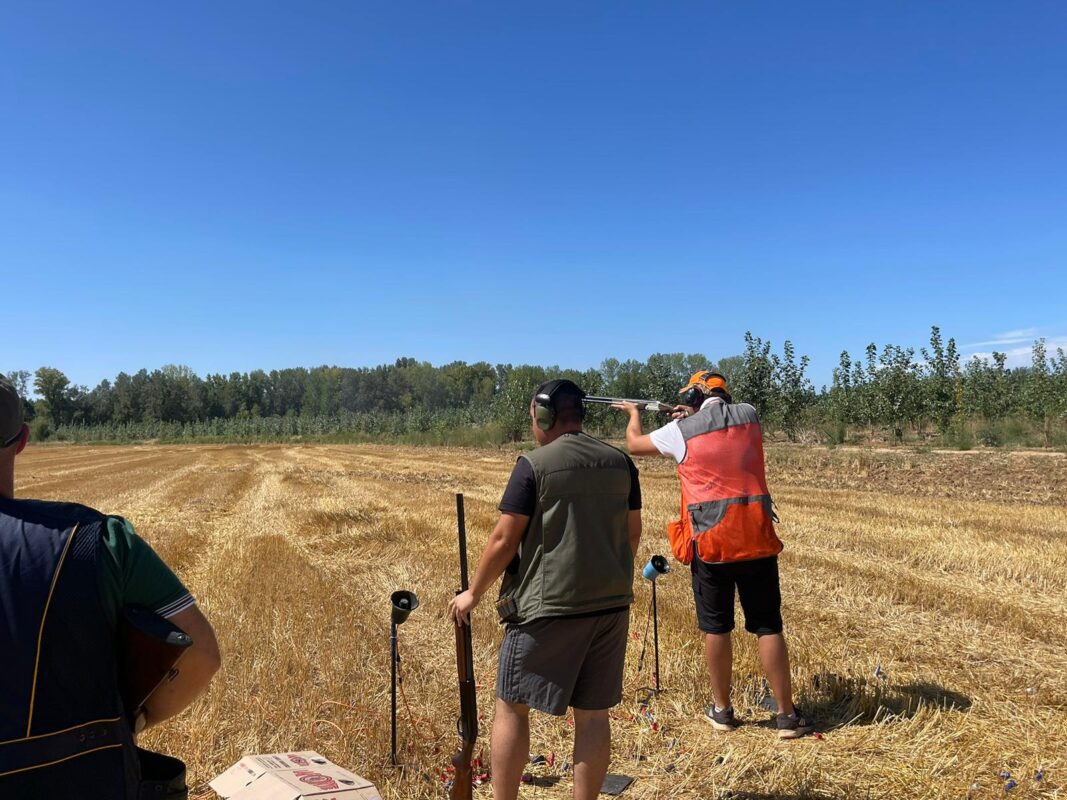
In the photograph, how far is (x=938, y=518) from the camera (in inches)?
472

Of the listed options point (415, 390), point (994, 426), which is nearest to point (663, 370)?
point (994, 426)

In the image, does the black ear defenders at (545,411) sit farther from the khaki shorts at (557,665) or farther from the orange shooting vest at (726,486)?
the orange shooting vest at (726,486)

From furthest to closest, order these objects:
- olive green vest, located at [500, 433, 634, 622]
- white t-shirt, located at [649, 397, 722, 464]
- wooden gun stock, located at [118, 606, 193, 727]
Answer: white t-shirt, located at [649, 397, 722, 464] < olive green vest, located at [500, 433, 634, 622] < wooden gun stock, located at [118, 606, 193, 727]

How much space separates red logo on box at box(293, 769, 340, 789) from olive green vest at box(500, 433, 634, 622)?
38.6 inches

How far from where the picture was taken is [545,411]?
3361 millimetres

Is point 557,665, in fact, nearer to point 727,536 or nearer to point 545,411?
point 545,411

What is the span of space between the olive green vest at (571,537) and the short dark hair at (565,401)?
15 cm

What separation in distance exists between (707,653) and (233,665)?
11.8 feet

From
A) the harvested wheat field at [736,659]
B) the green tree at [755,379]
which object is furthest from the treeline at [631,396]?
the harvested wheat field at [736,659]

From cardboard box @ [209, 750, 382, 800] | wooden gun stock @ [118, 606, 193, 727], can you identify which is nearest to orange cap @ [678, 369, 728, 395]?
cardboard box @ [209, 750, 382, 800]

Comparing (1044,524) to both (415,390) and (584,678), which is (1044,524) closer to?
(584,678)

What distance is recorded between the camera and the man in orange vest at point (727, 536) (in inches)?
171

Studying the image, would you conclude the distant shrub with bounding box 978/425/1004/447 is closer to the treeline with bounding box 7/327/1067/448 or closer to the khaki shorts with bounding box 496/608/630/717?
the treeline with bounding box 7/327/1067/448

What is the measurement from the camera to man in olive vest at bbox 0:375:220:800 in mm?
1669
